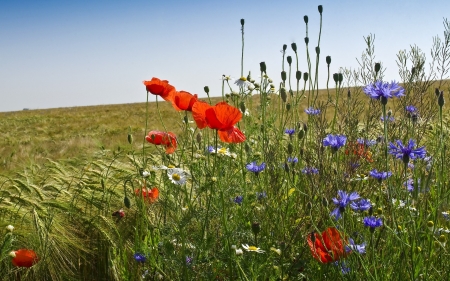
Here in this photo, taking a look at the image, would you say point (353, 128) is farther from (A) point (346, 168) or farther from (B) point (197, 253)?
(B) point (197, 253)

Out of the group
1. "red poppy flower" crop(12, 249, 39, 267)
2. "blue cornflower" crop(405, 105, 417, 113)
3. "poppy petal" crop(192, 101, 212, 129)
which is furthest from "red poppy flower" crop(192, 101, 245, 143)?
"red poppy flower" crop(12, 249, 39, 267)

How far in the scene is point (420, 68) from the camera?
2.26 m

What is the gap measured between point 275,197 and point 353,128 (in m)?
0.50

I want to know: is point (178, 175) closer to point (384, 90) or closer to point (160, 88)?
point (160, 88)

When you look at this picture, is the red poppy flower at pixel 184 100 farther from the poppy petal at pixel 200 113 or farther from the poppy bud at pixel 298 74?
the poppy bud at pixel 298 74

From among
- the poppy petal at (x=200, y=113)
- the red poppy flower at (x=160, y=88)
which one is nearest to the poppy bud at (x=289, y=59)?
the red poppy flower at (x=160, y=88)

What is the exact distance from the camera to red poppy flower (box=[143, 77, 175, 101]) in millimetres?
2383

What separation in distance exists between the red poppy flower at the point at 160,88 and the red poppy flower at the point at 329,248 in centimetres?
99

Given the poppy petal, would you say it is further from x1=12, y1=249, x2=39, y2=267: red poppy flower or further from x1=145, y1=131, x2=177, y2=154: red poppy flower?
x1=12, y1=249, x2=39, y2=267: red poppy flower

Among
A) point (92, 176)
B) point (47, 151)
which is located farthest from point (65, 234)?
point (47, 151)

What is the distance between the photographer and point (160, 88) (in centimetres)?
240

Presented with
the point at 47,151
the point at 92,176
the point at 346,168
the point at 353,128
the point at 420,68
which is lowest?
the point at 47,151

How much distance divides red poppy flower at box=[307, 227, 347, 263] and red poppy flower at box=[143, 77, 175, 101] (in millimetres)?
985

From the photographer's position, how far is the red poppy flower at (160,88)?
2383 mm
